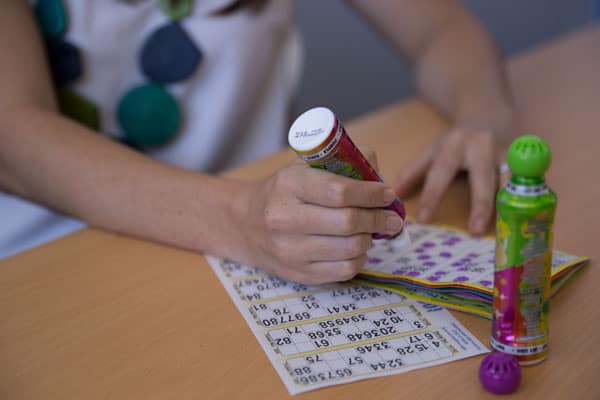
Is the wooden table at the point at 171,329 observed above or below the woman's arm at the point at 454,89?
below

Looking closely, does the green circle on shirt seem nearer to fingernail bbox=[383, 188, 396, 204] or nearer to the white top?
the white top

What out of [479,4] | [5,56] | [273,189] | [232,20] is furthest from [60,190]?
[479,4]

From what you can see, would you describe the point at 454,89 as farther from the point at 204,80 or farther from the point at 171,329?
the point at 171,329

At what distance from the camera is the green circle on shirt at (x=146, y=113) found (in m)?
0.93

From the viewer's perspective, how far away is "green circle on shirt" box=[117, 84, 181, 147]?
36.6 inches

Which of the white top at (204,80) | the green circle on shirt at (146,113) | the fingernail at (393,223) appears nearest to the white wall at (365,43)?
the white top at (204,80)

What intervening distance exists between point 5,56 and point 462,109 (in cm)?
60

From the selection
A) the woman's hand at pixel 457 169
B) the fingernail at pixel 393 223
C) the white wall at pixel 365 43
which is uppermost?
the fingernail at pixel 393 223

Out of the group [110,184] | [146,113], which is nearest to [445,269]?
[110,184]

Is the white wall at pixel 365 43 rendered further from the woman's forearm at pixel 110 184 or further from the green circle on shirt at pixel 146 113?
the woman's forearm at pixel 110 184

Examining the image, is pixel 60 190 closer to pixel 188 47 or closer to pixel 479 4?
pixel 188 47

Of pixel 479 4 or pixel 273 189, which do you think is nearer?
pixel 273 189

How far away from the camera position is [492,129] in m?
0.89

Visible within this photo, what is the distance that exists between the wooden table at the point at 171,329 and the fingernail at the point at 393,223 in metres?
0.09
